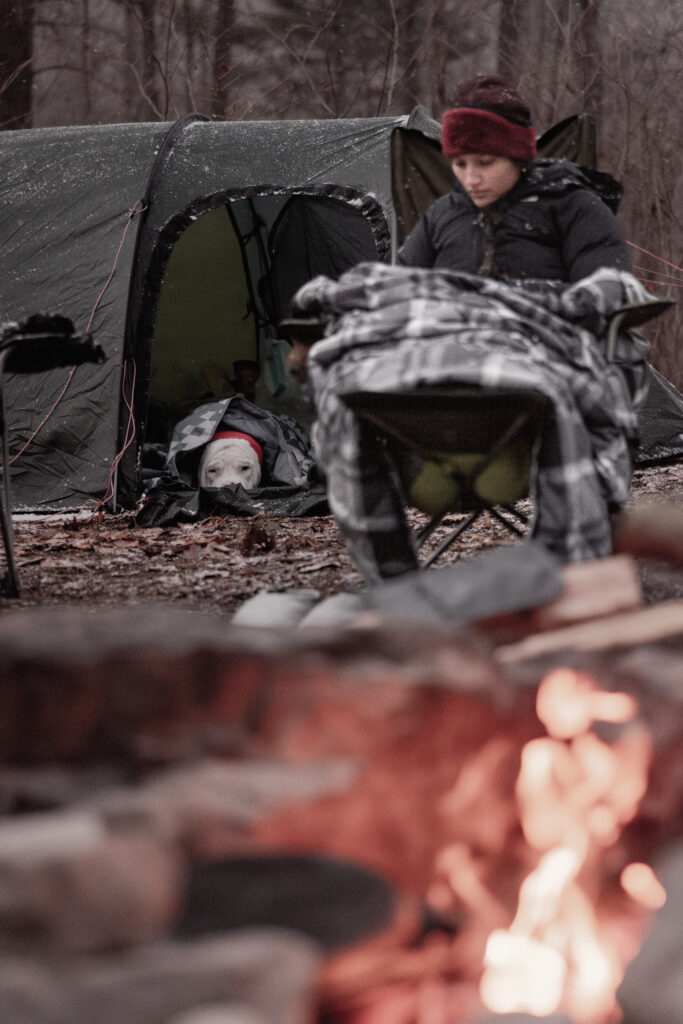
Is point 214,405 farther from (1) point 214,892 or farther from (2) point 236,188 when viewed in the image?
(1) point 214,892

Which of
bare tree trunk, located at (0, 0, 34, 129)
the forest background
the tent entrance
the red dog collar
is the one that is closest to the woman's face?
the red dog collar

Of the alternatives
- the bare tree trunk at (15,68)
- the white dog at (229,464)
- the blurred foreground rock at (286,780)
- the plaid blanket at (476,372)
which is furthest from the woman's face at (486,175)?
the bare tree trunk at (15,68)

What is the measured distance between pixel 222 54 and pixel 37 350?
885 centimetres

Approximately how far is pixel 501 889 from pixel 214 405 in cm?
502

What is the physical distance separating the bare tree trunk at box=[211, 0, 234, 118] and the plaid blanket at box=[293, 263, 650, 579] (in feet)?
30.7

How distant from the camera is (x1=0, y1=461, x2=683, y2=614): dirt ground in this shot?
3.44 m

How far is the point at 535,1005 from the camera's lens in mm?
1104

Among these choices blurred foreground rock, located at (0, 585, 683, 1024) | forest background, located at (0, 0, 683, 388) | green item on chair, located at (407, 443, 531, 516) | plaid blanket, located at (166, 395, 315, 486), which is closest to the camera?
blurred foreground rock, located at (0, 585, 683, 1024)

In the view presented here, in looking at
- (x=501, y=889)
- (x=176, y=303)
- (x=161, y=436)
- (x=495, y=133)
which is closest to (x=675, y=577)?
(x=495, y=133)

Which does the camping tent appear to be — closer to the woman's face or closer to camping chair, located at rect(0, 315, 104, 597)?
camping chair, located at rect(0, 315, 104, 597)

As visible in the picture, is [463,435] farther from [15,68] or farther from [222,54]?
[222,54]

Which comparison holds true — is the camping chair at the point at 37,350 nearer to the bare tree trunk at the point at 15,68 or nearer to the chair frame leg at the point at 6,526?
the chair frame leg at the point at 6,526

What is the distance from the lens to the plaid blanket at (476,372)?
224 centimetres

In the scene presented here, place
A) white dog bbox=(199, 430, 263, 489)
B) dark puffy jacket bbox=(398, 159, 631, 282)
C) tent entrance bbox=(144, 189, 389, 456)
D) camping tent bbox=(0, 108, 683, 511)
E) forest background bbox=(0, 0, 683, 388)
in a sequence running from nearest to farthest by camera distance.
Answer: dark puffy jacket bbox=(398, 159, 631, 282) < camping tent bbox=(0, 108, 683, 511) < white dog bbox=(199, 430, 263, 489) < tent entrance bbox=(144, 189, 389, 456) < forest background bbox=(0, 0, 683, 388)
